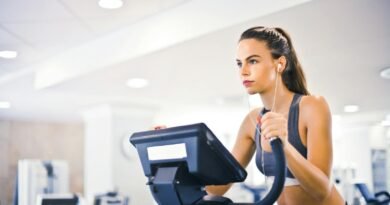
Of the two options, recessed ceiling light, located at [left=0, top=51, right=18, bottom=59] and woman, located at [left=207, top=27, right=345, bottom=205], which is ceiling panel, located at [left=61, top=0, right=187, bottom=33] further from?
woman, located at [left=207, top=27, right=345, bottom=205]

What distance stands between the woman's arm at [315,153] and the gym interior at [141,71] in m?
0.23

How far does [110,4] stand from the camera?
298cm

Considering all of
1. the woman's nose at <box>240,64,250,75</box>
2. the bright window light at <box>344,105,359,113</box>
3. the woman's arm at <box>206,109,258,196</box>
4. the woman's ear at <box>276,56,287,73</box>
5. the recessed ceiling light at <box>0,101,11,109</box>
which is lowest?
the woman's arm at <box>206,109,258,196</box>

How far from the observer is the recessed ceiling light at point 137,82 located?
4.48 meters

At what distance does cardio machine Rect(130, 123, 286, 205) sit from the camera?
84cm

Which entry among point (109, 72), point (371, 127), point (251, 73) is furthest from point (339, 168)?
point (251, 73)

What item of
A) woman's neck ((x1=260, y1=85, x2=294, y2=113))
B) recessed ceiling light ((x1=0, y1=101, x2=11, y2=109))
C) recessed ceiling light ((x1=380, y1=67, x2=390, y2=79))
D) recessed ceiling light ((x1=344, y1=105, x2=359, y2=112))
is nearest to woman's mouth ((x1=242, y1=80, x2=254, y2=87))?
woman's neck ((x1=260, y1=85, x2=294, y2=113))

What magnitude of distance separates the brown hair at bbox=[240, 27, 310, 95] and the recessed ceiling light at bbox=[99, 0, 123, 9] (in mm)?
2003

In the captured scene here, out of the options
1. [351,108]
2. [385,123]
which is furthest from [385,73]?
[385,123]

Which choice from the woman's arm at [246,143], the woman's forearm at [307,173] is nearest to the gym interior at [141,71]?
the woman's arm at [246,143]

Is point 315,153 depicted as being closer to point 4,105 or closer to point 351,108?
point 4,105

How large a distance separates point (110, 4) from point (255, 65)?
2.19 meters

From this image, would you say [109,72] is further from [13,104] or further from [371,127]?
[371,127]

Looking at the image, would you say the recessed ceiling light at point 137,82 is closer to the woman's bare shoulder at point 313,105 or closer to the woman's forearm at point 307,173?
the woman's bare shoulder at point 313,105
